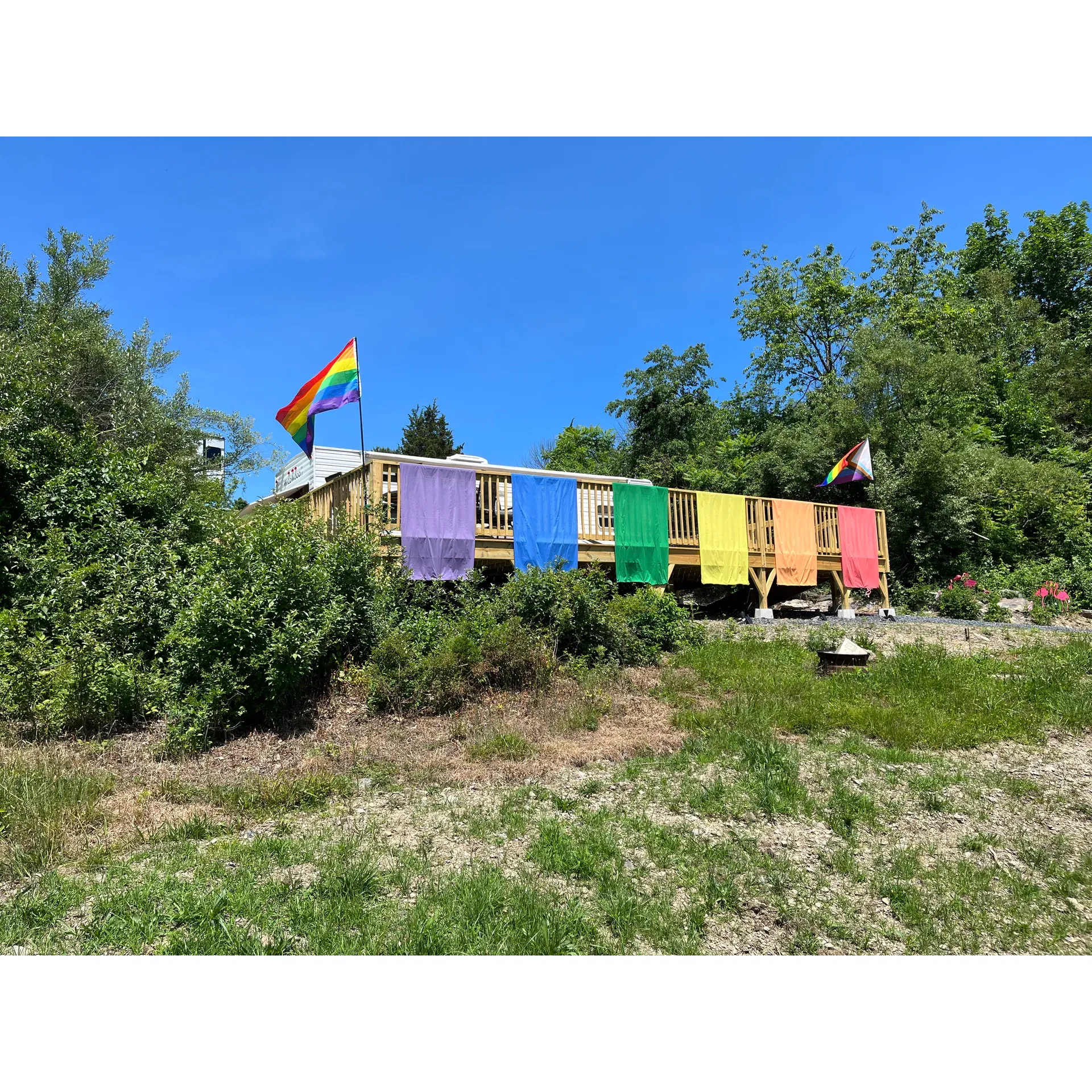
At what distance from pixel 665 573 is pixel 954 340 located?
61.7 ft

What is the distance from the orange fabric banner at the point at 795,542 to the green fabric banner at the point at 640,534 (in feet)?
9.98

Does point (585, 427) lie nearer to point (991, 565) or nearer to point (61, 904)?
point (991, 565)

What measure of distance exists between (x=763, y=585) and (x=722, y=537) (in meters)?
1.43

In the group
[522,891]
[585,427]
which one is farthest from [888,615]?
[585,427]

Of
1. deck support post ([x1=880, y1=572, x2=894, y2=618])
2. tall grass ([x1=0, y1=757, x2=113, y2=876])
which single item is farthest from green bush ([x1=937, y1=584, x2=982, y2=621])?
tall grass ([x1=0, y1=757, x2=113, y2=876])

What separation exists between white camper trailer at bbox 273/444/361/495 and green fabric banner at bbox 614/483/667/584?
9.05 meters

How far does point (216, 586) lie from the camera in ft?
19.2

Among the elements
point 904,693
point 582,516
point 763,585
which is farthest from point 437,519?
point 763,585

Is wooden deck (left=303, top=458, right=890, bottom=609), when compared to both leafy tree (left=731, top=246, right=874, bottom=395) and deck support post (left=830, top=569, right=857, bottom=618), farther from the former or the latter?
leafy tree (left=731, top=246, right=874, bottom=395)

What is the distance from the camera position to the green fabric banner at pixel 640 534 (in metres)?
10.8

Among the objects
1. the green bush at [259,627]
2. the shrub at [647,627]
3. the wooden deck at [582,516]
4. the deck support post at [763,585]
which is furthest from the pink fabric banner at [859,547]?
the green bush at [259,627]

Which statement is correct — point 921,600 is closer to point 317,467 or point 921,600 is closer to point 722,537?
point 722,537

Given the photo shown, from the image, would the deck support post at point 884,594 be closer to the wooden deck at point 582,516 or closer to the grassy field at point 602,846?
the wooden deck at point 582,516

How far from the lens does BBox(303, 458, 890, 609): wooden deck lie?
8703mm
